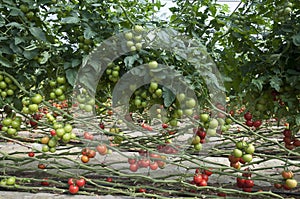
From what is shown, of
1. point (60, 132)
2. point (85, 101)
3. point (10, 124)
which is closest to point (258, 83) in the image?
point (85, 101)

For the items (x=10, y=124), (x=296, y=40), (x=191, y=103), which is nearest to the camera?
(x=296, y=40)

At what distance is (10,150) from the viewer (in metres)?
2.25

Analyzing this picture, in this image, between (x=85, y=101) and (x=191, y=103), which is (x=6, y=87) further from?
(x=191, y=103)

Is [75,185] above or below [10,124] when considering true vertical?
below

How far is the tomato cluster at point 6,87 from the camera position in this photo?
1.28m

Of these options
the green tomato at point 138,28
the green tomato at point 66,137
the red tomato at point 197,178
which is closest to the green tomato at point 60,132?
the green tomato at point 66,137

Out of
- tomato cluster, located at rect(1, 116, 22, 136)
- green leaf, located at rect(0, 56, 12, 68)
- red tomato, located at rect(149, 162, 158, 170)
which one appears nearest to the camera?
green leaf, located at rect(0, 56, 12, 68)

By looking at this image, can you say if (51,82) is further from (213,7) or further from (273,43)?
(273,43)

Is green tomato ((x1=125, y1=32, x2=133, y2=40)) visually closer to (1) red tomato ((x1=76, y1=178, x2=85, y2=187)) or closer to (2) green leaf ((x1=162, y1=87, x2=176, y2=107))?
(2) green leaf ((x1=162, y1=87, x2=176, y2=107))

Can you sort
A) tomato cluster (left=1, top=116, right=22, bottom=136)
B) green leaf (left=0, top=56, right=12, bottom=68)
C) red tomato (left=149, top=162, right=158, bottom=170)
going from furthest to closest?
red tomato (left=149, top=162, right=158, bottom=170)
tomato cluster (left=1, top=116, right=22, bottom=136)
green leaf (left=0, top=56, right=12, bottom=68)

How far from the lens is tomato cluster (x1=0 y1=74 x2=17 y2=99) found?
1.28 m

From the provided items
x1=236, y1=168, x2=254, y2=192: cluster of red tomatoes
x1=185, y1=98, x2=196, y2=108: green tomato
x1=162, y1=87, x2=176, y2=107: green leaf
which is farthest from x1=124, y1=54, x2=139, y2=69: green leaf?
x1=236, y1=168, x2=254, y2=192: cluster of red tomatoes

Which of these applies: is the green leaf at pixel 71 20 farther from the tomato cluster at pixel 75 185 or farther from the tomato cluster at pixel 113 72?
the tomato cluster at pixel 75 185

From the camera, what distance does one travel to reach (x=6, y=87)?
51.4 inches
